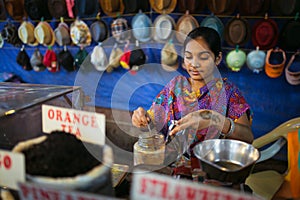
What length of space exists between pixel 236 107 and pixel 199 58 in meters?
0.34

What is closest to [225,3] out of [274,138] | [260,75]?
[260,75]

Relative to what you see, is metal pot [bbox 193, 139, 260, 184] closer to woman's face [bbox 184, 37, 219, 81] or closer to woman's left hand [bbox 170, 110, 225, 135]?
woman's left hand [bbox 170, 110, 225, 135]

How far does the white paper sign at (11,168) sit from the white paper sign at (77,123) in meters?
0.18

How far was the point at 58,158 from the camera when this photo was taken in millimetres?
589

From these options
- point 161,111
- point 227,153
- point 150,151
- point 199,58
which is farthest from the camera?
point 161,111

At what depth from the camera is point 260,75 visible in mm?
3141

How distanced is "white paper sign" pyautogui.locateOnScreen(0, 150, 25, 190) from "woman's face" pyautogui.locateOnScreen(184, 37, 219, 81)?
44.9 inches

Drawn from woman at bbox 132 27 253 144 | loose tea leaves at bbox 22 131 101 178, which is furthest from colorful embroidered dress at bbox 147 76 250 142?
loose tea leaves at bbox 22 131 101 178

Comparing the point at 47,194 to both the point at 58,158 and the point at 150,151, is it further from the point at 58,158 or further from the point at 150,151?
the point at 150,151

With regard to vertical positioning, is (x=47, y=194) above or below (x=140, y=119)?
above

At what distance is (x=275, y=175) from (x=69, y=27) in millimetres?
3167

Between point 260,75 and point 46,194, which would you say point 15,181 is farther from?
point 260,75

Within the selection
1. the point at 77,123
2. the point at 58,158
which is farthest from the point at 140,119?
the point at 58,158

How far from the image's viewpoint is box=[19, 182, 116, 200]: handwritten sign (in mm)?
523
